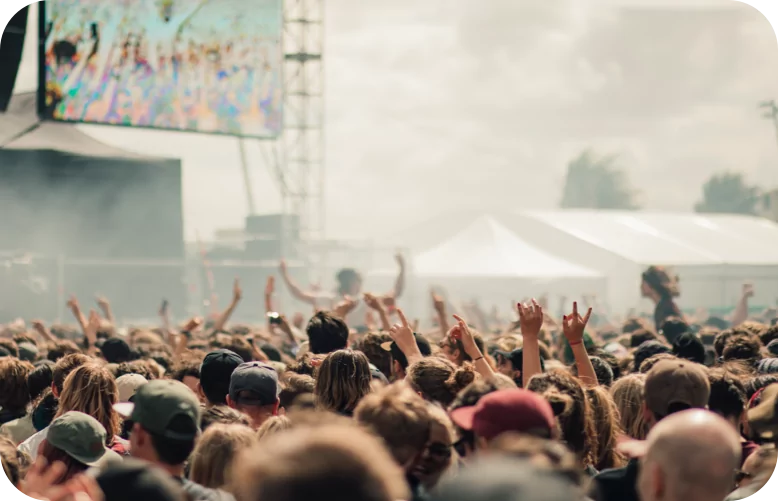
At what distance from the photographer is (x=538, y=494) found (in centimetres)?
157

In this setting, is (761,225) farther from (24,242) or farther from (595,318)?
(24,242)

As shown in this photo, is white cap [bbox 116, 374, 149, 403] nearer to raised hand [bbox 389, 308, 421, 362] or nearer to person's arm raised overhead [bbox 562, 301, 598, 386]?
raised hand [bbox 389, 308, 421, 362]

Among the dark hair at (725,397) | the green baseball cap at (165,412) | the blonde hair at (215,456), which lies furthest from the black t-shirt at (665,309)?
the green baseball cap at (165,412)

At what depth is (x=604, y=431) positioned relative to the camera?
4090mm

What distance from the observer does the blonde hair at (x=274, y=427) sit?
3.76m

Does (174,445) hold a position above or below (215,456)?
above

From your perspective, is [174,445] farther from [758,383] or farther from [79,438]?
[758,383]

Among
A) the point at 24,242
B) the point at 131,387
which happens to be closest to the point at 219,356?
the point at 131,387

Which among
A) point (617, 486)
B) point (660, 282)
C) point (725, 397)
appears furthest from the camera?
point (660, 282)

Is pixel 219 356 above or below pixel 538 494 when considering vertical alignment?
below

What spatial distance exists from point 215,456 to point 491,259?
21.6 m

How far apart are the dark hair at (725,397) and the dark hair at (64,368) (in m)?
3.06

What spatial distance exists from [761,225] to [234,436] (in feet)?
86.2

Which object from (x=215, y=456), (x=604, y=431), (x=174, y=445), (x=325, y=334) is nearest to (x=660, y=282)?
(x=325, y=334)
